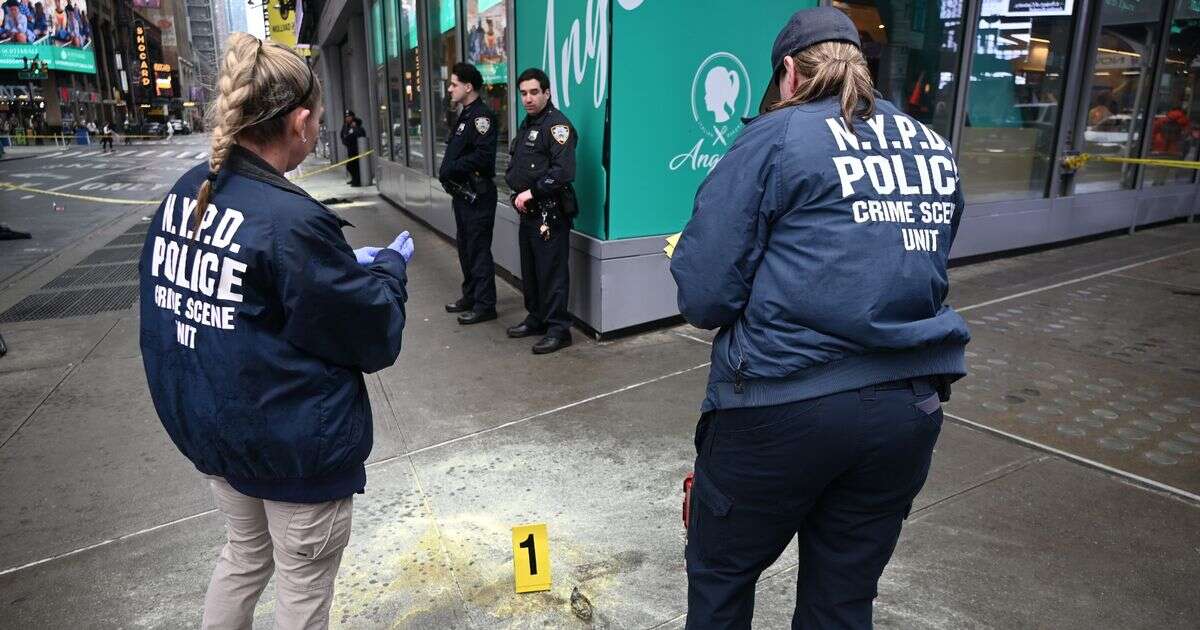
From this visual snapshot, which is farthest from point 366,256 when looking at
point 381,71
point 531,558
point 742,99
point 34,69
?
point 34,69

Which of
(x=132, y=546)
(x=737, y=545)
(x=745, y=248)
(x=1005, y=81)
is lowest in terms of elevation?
(x=132, y=546)

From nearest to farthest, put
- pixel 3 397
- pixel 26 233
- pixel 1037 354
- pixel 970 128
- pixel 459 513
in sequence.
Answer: pixel 459 513 < pixel 3 397 < pixel 1037 354 < pixel 970 128 < pixel 26 233

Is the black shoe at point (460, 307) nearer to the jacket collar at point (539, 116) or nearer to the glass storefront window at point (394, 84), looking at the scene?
the jacket collar at point (539, 116)

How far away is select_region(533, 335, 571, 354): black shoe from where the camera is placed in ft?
17.3

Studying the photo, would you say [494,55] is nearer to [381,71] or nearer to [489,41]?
[489,41]

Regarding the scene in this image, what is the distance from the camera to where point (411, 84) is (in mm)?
11500

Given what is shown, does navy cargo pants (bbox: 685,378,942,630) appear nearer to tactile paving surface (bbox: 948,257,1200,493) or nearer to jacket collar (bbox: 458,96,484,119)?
tactile paving surface (bbox: 948,257,1200,493)

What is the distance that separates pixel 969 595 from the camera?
2.57 meters

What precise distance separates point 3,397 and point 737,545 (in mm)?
4998

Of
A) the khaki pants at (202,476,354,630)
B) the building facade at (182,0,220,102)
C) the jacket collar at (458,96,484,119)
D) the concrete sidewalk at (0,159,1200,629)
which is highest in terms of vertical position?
the building facade at (182,0,220,102)

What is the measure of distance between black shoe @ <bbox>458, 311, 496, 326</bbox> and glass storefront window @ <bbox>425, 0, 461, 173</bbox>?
11.1 feet

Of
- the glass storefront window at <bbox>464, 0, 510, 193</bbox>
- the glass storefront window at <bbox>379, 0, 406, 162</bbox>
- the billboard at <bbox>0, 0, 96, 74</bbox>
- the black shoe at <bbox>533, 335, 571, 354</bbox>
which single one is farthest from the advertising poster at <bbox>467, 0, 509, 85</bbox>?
the billboard at <bbox>0, 0, 96, 74</bbox>

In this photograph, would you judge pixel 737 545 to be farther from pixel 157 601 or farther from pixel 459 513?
pixel 157 601

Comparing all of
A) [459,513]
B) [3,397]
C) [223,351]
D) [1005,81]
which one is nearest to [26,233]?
[3,397]
